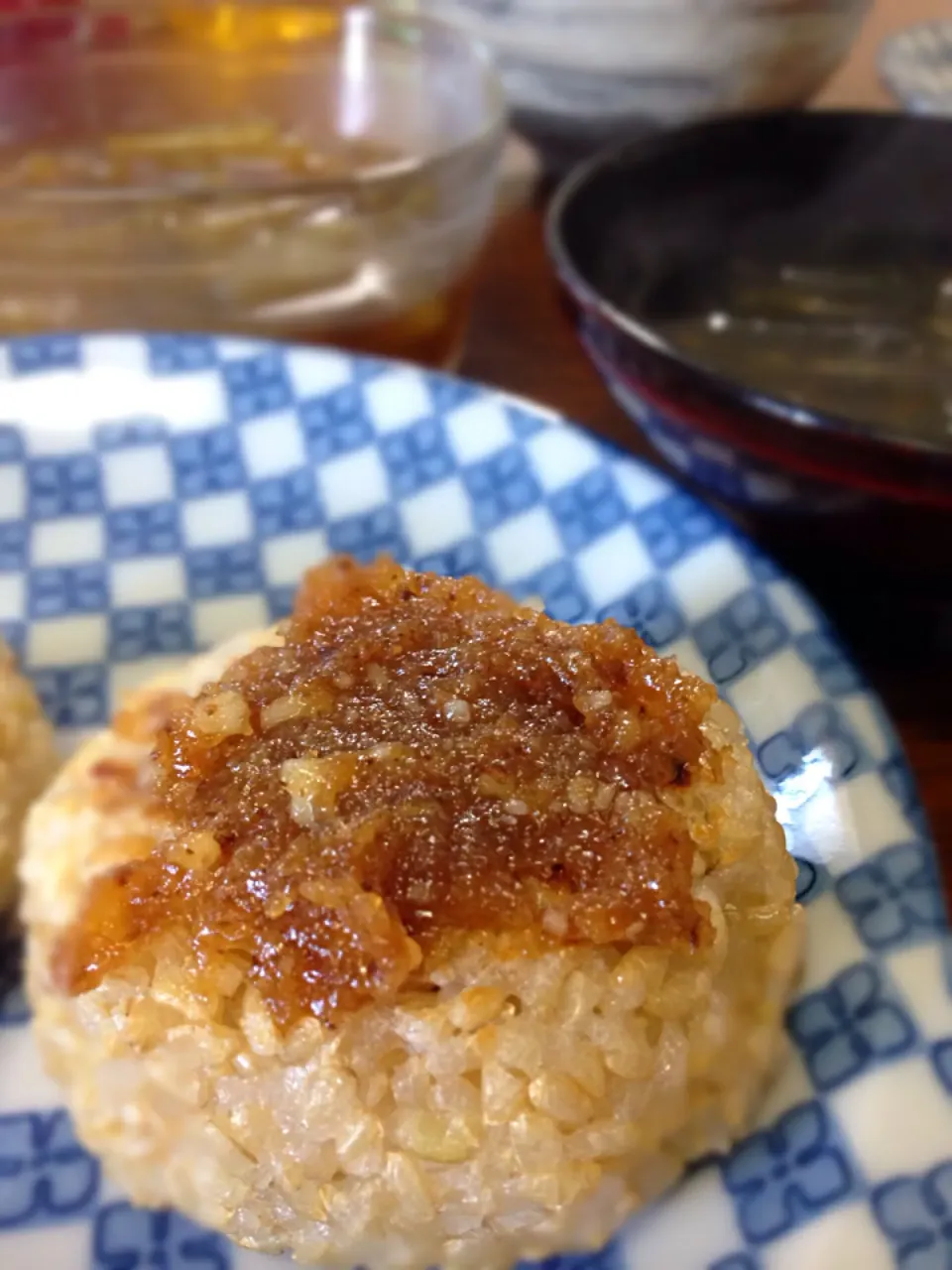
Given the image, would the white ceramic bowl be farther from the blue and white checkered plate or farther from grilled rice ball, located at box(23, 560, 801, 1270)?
grilled rice ball, located at box(23, 560, 801, 1270)

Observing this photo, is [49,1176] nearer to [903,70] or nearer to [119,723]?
[119,723]

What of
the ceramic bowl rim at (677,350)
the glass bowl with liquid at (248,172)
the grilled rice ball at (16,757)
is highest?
the ceramic bowl rim at (677,350)

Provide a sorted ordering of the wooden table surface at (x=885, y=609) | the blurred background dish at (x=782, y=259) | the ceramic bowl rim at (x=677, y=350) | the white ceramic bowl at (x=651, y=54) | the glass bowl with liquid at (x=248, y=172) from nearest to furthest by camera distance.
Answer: the ceramic bowl rim at (x=677, y=350)
the wooden table surface at (x=885, y=609)
the blurred background dish at (x=782, y=259)
the glass bowl with liquid at (x=248, y=172)
the white ceramic bowl at (x=651, y=54)

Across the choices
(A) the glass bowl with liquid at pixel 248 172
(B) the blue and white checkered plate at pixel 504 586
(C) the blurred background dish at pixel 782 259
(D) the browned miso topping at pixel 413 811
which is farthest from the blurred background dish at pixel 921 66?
(D) the browned miso topping at pixel 413 811

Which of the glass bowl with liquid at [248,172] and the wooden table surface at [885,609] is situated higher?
the glass bowl with liquid at [248,172]

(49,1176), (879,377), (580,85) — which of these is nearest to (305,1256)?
(49,1176)

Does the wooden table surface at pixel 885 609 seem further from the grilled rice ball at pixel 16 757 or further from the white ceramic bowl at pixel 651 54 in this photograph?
the grilled rice ball at pixel 16 757

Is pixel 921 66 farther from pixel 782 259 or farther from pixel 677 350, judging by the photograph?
pixel 677 350
